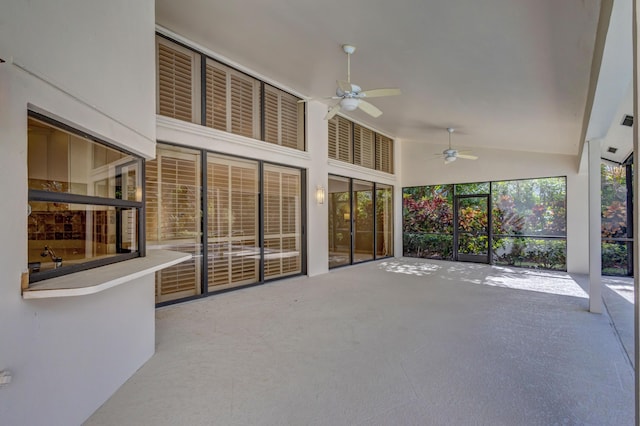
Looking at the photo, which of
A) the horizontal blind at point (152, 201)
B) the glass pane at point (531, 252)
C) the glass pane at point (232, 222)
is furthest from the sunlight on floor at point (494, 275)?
the horizontal blind at point (152, 201)

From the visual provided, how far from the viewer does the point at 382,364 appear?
2754 mm

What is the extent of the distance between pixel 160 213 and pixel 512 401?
4.51 m

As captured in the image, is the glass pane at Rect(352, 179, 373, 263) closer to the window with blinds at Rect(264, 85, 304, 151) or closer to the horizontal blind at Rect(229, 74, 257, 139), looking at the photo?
the window with blinds at Rect(264, 85, 304, 151)

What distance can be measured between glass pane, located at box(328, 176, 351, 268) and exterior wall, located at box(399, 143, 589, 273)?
9.31ft

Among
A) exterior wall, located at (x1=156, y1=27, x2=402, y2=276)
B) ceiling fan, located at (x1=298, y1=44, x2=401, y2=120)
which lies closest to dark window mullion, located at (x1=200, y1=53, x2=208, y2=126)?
exterior wall, located at (x1=156, y1=27, x2=402, y2=276)

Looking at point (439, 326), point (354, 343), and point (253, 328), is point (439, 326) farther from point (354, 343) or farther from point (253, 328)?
point (253, 328)

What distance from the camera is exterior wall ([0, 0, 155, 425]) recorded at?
1.44m

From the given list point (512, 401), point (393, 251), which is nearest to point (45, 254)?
point (512, 401)

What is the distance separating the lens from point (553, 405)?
217 centimetres

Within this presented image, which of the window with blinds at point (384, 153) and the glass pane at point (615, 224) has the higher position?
the window with blinds at point (384, 153)

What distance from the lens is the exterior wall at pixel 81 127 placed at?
144cm

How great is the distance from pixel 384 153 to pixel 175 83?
6.23 m

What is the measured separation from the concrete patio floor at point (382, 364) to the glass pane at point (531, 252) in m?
2.53

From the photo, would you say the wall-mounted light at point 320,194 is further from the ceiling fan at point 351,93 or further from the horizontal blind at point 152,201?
the horizontal blind at point 152,201
